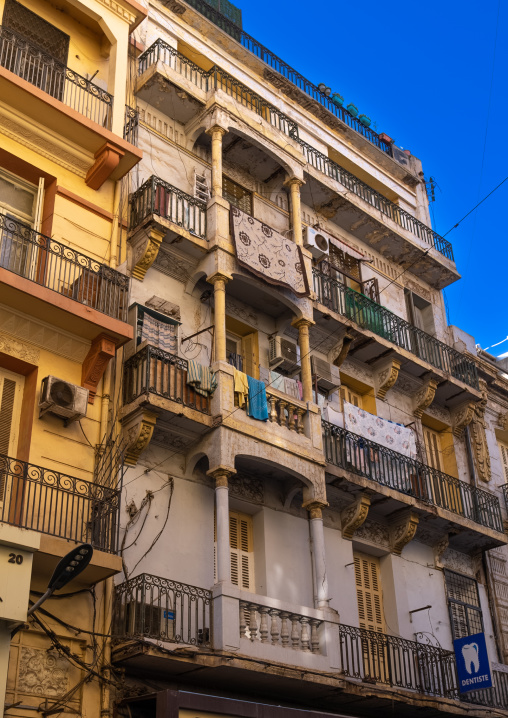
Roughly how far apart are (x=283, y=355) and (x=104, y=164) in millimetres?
5006

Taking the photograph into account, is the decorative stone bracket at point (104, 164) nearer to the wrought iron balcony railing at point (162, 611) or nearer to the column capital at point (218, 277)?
the column capital at point (218, 277)

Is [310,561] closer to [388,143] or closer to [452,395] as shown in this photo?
[452,395]

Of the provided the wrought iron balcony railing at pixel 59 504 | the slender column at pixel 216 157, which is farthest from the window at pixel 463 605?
the slender column at pixel 216 157

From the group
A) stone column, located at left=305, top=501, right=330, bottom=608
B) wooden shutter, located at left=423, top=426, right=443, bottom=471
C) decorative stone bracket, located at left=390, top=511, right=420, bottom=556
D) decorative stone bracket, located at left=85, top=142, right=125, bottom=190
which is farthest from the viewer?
wooden shutter, located at left=423, top=426, right=443, bottom=471

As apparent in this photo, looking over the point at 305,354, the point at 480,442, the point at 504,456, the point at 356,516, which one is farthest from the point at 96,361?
the point at 504,456

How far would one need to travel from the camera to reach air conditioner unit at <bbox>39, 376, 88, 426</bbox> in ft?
41.8

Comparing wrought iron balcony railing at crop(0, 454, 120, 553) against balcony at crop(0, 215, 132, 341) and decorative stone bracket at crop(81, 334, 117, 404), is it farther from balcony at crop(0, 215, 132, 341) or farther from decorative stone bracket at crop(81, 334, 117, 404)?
balcony at crop(0, 215, 132, 341)

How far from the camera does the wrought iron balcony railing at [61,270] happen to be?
13539mm

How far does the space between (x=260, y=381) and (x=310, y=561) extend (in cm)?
333

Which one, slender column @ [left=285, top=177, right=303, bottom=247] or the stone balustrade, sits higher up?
slender column @ [left=285, top=177, right=303, bottom=247]

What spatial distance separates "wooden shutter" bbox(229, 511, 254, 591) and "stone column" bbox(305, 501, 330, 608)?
1059 mm

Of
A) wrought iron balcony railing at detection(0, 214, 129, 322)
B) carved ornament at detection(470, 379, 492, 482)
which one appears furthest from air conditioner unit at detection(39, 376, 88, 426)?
carved ornament at detection(470, 379, 492, 482)

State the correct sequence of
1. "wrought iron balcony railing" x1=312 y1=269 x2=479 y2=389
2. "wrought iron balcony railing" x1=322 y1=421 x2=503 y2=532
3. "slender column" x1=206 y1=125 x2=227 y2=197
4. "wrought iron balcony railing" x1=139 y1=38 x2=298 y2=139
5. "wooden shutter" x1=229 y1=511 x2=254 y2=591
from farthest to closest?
"wrought iron balcony railing" x1=312 y1=269 x2=479 y2=389
"wrought iron balcony railing" x1=139 y1=38 x2=298 y2=139
"slender column" x1=206 y1=125 x2=227 y2=197
"wrought iron balcony railing" x1=322 y1=421 x2=503 y2=532
"wooden shutter" x1=229 y1=511 x2=254 y2=591

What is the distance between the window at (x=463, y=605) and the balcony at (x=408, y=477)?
927 millimetres
